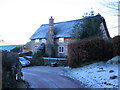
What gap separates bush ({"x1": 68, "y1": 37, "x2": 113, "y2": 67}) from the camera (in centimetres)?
1611

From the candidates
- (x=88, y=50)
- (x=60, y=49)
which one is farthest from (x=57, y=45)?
(x=88, y=50)

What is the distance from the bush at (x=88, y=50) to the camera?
1611 cm

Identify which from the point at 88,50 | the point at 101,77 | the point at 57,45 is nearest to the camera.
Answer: the point at 101,77

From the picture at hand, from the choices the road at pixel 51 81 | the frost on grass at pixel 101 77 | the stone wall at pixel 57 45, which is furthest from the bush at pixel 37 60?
the frost on grass at pixel 101 77

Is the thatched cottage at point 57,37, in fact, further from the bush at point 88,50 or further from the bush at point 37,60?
the bush at point 88,50

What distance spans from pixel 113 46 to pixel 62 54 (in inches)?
471

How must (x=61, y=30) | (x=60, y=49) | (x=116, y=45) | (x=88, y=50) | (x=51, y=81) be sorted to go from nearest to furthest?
(x=51, y=81), (x=116, y=45), (x=88, y=50), (x=60, y=49), (x=61, y=30)

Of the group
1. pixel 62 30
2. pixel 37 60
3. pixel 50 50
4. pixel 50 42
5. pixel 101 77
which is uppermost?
pixel 62 30

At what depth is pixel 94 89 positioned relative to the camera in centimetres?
765

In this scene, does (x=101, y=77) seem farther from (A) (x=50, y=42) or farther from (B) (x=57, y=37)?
(A) (x=50, y=42)

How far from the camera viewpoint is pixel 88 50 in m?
16.1

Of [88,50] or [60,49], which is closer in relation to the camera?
[88,50]

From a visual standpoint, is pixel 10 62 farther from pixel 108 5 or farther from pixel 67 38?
pixel 67 38

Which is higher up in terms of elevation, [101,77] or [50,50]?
[50,50]
